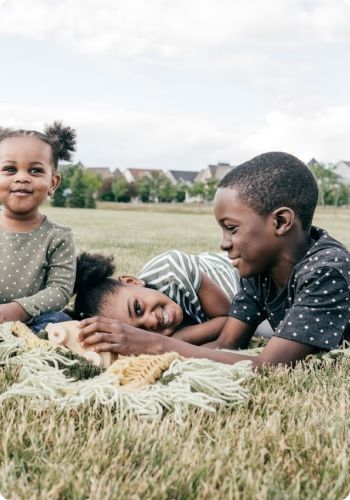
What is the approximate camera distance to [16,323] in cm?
334

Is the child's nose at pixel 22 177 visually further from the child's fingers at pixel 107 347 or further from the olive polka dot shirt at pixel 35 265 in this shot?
the child's fingers at pixel 107 347

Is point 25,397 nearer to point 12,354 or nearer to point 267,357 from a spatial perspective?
point 12,354

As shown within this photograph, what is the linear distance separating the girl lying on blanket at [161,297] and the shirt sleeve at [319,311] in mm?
974

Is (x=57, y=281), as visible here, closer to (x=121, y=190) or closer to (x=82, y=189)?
(x=82, y=189)

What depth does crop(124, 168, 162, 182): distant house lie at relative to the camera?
195ft

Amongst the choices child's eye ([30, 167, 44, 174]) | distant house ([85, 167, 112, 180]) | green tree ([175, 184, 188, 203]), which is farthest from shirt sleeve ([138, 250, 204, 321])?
green tree ([175, 184, 188, 203])

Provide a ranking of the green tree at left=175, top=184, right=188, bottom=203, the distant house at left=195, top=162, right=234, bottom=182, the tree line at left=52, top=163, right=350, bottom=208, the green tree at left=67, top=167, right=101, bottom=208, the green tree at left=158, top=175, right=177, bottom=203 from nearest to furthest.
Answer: the green tree at left=67, top=167, right=101, bottom=208 < the tree line at left=52, top=163, right=350, bottom=208 < the green tree at left=158, top=175, right=177, bottom=203 < the green tree at left=175, top=184, right=188, bottom=203 < the distant house at left=195, top=162, right=234, bottom=182

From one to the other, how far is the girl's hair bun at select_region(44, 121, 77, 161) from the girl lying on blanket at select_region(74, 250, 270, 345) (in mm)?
687

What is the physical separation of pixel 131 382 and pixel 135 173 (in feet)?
198

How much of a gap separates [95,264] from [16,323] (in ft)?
2.85

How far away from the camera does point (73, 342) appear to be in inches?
120

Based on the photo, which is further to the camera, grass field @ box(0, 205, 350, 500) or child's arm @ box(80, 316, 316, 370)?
child's arm @ box(80, 316, 316, 370)

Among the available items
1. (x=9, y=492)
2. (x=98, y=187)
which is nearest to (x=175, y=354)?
(x=9, y=492)

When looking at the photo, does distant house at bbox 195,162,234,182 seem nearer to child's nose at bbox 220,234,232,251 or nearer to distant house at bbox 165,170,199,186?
distant house at bbox 165,170,199,186
